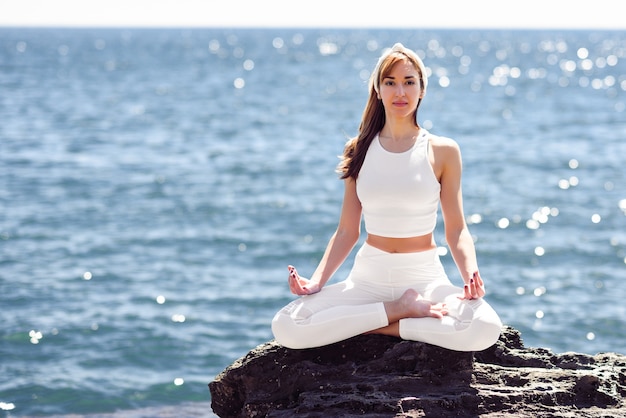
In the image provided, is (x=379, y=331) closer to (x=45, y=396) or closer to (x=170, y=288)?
(x=45, y=396)

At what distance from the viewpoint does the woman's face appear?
5.86m

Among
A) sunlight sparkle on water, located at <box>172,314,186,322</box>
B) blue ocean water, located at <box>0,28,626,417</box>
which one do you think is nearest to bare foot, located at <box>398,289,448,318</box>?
blue ocean water, located at <box>0,28,626,417</box>

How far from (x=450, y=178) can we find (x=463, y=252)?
0.51 meters

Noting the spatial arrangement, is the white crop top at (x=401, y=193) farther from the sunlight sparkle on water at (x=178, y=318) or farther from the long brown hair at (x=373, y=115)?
the sunlight sparkle on water at (x=178, y=318)

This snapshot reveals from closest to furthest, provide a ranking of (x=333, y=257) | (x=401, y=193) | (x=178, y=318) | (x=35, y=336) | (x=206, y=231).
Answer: (x=401, y=193)
(x=333, y=257)
(x=35, y=336)
(x=178, y=318)
(x=206, y=231)

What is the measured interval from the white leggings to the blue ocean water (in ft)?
12.7

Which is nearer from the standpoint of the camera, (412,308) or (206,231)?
(412,308)

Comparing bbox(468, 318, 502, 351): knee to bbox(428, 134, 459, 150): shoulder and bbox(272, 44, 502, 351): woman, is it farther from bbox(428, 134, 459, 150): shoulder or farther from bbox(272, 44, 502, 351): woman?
bbox(428, 134, 459, 150): shoulder

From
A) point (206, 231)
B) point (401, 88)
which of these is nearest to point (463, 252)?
point (401, 88)

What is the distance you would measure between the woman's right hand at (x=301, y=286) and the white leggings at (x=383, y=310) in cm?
5

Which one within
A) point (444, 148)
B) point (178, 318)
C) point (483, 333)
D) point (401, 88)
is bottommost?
point (483, 333)

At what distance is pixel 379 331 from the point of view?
5.58 m

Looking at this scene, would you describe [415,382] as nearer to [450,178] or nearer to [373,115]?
[450,178]

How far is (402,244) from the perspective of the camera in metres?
5.86
